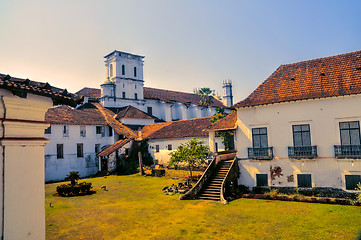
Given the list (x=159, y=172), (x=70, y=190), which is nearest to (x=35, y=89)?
(x=70, y=190)

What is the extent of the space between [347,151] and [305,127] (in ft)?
9.56

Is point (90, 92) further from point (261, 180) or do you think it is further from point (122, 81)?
→ point (261, 180)

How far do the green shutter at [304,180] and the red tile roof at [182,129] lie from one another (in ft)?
41.1

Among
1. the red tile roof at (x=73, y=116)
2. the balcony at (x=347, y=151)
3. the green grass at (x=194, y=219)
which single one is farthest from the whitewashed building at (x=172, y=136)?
the balcony at (x=347, y=151)

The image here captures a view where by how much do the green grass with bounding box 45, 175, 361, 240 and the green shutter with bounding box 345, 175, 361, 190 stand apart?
214cm

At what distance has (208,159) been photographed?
26047mm

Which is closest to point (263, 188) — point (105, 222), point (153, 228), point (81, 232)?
point (153, 228)

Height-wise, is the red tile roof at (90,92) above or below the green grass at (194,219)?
above

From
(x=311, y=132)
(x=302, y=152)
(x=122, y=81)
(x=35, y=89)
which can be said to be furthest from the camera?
(x=122, y=81)

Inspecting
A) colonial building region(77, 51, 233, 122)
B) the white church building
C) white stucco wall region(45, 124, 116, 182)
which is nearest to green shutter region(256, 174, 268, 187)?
the white church building

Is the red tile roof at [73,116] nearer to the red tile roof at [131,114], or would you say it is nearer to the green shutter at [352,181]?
the red tile roof at [131,114]

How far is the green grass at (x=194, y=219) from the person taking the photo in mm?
12258

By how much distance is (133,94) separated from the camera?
53312 millimetres

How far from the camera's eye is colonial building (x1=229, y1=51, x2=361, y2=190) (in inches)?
683
